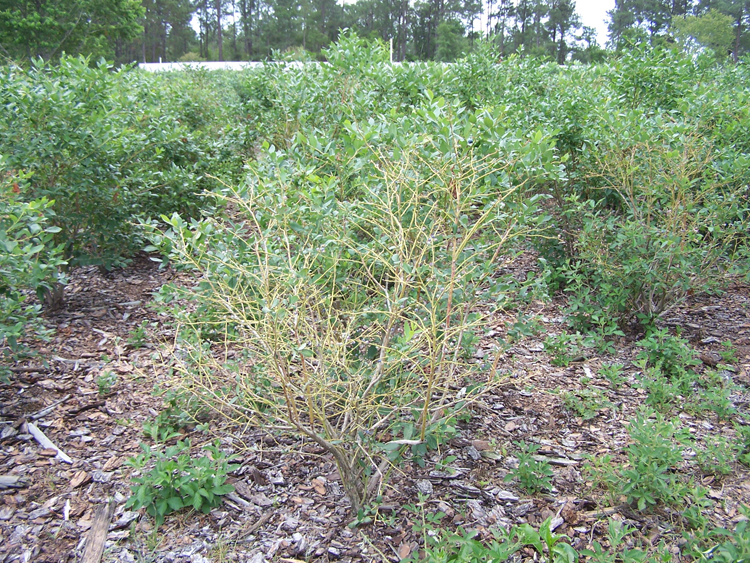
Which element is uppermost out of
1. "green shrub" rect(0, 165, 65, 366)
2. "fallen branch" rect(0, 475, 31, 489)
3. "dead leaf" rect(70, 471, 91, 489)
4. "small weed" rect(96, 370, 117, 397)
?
"green shrub" rect(0, 165, 65, 366)

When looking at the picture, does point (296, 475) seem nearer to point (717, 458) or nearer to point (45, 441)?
point (45, 441)

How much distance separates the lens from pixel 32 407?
3.02 metres

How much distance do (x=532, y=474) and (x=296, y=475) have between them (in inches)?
43.6

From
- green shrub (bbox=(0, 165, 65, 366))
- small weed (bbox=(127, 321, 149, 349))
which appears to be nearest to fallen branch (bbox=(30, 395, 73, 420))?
green shrub (bbox=(0, 165, 65, 366))

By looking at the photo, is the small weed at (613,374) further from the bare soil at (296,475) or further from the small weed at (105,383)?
the small weed at (105,383)

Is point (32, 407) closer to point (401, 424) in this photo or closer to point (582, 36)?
point (401, 424)

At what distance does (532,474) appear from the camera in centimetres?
246

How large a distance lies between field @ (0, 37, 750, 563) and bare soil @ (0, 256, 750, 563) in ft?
0.04

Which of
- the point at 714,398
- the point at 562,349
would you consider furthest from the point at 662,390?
the point at 562,349

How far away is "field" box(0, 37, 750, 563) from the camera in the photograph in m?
2.20

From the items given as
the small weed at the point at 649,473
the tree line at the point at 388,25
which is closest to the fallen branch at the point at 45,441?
the small weed at the point at 649,473

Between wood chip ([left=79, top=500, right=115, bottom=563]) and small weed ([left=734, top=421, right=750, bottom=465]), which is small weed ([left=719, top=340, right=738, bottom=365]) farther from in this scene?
wood chip ([left=79, top=500, right=115, bottom=563])

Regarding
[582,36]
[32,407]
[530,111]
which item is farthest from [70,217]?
[582,36]

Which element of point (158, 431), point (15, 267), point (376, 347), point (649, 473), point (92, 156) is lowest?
point (158, 431)
